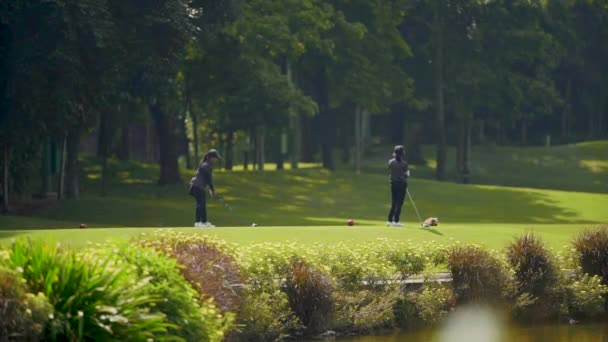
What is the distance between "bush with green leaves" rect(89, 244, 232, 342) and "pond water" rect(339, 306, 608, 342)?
8654 mm

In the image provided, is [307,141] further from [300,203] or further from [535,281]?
[535,281]

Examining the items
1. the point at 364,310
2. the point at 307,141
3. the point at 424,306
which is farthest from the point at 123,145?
the point at 364,310

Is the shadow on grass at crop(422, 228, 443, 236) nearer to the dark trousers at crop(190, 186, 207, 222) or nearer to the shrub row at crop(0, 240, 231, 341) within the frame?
the dark trousers at crop(190, 186, 207, 222)

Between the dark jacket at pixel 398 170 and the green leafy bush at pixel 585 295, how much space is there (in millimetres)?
7948

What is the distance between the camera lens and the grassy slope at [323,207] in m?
35.4

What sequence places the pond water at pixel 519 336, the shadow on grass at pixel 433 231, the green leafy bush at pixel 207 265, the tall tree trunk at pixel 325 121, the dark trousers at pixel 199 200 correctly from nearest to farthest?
the green leafy bush at pixel 207 265 → the pond water at pixel 519 336 → the shadow on grass at pixel 433 231 → the dark trousers at pixel 199 200 → the tall tree trunk at pixel 325 121

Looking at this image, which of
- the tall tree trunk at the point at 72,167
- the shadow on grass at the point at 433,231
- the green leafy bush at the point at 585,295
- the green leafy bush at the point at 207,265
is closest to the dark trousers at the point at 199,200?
the shadow on grass at the point at 433,231

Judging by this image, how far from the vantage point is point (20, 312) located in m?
13.1

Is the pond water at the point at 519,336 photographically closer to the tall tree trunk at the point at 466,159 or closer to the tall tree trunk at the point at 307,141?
the tall tree trunk at the point at 466,159

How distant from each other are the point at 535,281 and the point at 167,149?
31416 millimetres

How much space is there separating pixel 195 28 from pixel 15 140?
7613 mm

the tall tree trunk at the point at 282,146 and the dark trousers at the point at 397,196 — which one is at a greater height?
the tall tree trunk at the point at 282,146

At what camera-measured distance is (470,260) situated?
83.5 ft

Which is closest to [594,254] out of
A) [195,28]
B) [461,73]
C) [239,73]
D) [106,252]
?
[106,252]
